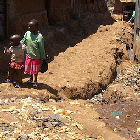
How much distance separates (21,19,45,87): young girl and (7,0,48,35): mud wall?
7.78 ft

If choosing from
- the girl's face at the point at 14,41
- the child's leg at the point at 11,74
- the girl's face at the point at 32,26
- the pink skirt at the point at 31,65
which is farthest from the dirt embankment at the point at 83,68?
the girl's face at the point at 32,26

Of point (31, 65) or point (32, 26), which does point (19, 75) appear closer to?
point (31, 65)

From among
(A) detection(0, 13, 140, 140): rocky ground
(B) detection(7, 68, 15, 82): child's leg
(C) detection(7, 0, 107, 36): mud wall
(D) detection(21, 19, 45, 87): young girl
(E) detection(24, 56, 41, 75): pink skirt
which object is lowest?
(A) detection(0, 13, 140, 140): rocky ground

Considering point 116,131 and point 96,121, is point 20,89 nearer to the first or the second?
point 96,121

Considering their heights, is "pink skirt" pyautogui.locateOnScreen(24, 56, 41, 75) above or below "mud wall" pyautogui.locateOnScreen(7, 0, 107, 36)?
below

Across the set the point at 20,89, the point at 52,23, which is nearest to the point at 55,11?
the point at 52,23

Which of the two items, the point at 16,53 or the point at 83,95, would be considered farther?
the point at 83,95

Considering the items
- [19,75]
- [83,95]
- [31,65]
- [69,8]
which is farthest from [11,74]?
[69,8]

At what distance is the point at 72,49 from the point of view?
375 inches

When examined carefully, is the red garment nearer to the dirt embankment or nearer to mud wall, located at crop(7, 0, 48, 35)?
the dirt embankment

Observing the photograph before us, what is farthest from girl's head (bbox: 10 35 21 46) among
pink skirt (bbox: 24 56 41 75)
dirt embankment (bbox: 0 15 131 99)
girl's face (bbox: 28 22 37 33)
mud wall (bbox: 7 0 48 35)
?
mud wall (bbox: 7 0 48 35)

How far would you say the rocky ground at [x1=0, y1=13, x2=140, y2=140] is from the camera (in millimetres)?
4266

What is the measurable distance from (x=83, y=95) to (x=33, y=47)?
77.9 inches

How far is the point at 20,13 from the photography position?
27.9 feet
